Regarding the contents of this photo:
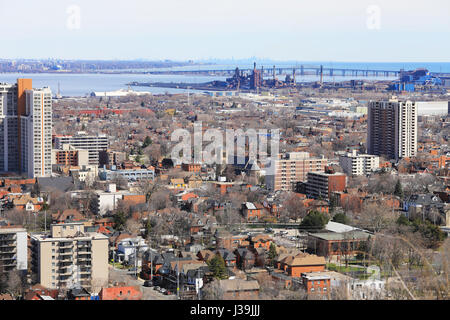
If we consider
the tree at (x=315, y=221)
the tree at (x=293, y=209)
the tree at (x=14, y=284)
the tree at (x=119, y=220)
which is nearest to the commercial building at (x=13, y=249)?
the tree at (x=14, y=284)

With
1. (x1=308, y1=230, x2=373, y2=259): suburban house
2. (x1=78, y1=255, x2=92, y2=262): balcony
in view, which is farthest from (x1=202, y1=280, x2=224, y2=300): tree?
(x1=308, y1=230, x2=373, y2=259): suburban house

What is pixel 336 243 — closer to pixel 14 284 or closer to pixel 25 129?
pixel 14 284

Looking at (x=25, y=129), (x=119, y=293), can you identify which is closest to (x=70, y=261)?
(x=119, y=293)
